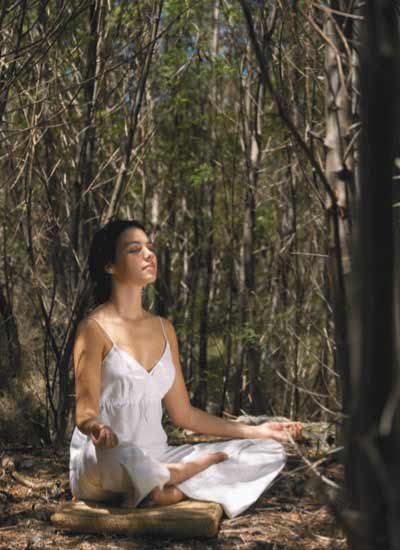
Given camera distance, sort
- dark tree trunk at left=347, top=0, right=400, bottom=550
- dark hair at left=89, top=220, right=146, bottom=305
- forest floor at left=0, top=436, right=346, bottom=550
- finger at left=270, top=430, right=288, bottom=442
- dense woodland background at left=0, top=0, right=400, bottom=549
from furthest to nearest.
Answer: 1. dark hair at left=89, top=220, right=146, bottom=305
2. finger at left=270, top=430, right=288, bottom=442
3. forest floor at left=0, top=436, right=346, bottom=550
4. dense woodland background at left=0, top=0, right=400, bottom=549
5. dark tree trunk at left=347, top=0, right=400, bottom=550

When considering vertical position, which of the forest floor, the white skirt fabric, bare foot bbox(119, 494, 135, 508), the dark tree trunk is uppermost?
the dark tree trunk

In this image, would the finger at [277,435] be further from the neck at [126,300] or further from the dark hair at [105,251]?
the dark hair at [105,251]

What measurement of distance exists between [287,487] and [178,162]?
3.99 metres

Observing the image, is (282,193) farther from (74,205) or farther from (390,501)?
(390,501)

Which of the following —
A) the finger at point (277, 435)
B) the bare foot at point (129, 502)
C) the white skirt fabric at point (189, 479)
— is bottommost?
the bare foot at point (129, 502)

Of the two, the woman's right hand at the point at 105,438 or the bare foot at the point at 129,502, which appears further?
the bare foot at the point at 129,502

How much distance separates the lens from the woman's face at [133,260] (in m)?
3.80

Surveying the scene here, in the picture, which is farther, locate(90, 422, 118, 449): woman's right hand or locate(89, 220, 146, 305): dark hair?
locate(89, 220, 146, 305): dark hair

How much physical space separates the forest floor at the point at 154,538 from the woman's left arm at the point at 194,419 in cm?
31

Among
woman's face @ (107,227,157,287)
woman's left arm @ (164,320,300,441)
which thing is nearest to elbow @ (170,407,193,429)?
woman's left arm @ (164,320,300,441)

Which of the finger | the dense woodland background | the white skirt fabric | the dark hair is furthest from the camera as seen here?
the dark hair

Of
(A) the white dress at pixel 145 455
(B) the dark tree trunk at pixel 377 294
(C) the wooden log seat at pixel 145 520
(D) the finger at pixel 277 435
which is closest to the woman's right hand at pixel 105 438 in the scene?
(A) the white dress at pixel 145 455

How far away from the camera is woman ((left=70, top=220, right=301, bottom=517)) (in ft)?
11.3

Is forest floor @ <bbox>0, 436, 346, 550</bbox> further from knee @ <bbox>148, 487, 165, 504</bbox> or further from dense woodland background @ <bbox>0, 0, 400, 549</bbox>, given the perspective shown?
dense woodland background @ <bbox>0, 0, 400, 549</bbox>
